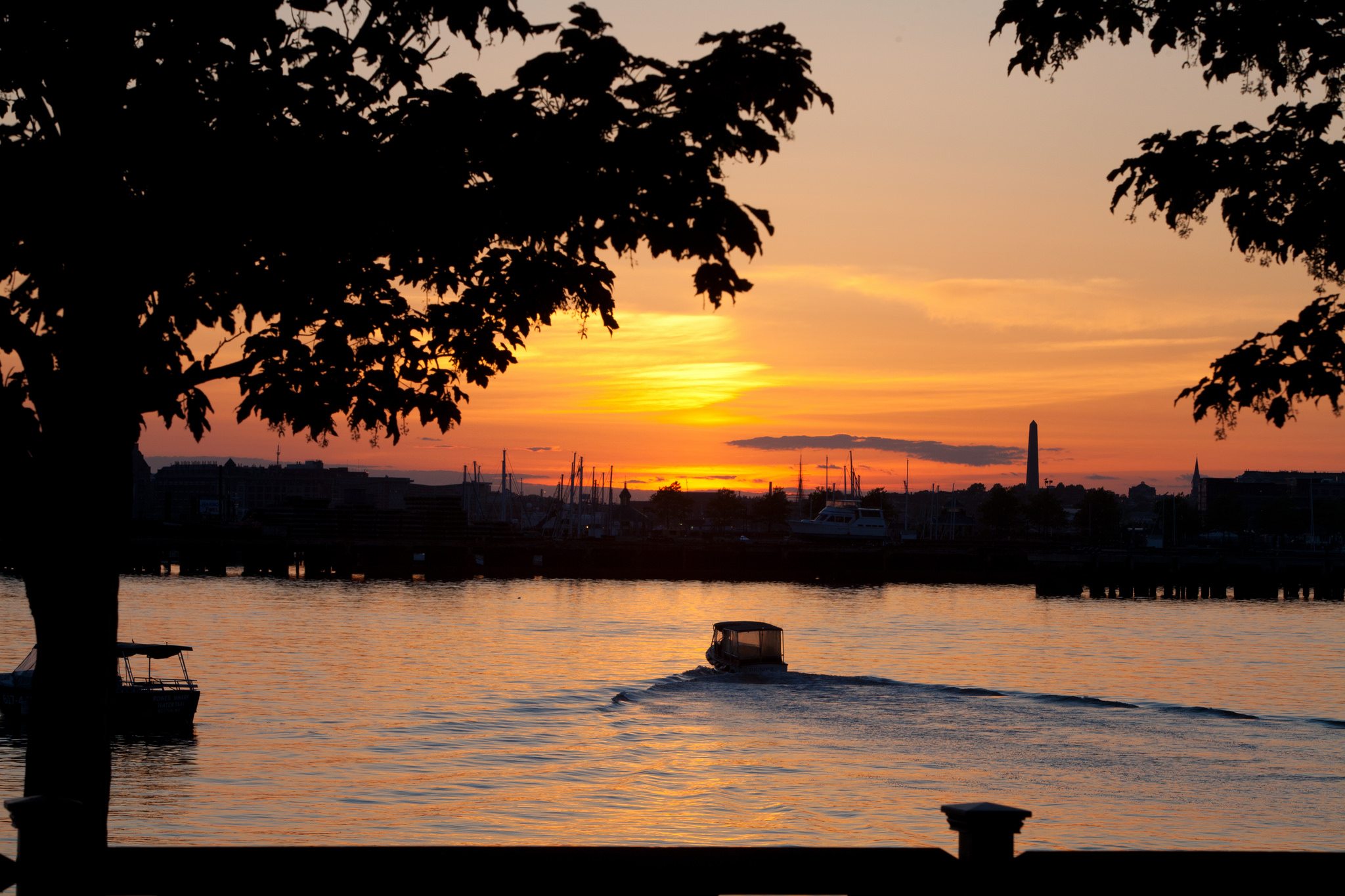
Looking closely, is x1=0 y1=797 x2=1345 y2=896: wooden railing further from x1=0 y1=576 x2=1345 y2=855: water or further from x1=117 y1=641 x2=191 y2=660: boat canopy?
x1=117 y1=641 x2=191 y2=660: boat canopy

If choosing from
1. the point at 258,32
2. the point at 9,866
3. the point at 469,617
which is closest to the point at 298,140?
the point at 258,32

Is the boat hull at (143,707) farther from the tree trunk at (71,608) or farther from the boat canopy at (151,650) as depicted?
the tree trunk at (71,608)

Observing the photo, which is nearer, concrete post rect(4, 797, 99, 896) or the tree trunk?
concrete post rect(4, 797, 99, 896)

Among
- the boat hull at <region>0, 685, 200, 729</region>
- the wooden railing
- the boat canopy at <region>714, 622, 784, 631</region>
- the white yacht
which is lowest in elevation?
the boat hull at <region>0, 685, 200, 729</region>

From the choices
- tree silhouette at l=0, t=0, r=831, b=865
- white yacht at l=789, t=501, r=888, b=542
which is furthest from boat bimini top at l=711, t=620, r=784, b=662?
white yacht at l=789, t=501, r=888, b=542

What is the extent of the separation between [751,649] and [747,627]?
109cm

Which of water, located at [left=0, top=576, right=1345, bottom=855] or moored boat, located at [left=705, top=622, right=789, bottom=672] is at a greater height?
moored boat, located at [left=705, top=622, right=789, bottom=672]

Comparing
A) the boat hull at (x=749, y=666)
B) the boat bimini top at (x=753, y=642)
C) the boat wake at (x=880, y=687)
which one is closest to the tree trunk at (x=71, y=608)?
the boat wake at (x=880, y=687)

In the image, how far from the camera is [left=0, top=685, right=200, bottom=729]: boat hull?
42031 millimetres

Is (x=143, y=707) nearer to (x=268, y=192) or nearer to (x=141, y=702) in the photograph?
(x=141, y=702)

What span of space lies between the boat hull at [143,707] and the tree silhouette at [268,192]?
124 feet

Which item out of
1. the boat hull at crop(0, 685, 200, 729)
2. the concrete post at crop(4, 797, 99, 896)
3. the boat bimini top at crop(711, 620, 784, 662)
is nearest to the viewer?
the concrete post at crop(4, 797, 99, 896)

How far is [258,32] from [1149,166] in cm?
547

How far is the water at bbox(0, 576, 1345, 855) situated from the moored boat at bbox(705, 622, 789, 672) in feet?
5.64
